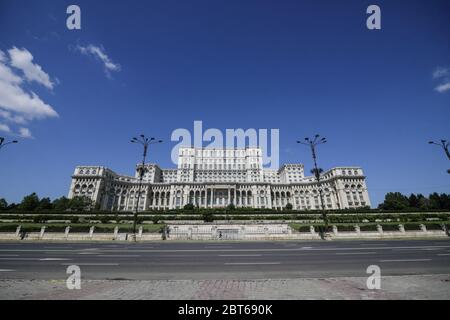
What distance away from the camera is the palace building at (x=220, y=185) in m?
102

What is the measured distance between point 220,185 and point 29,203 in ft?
252

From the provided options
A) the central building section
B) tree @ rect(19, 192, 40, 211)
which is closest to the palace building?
the central building section

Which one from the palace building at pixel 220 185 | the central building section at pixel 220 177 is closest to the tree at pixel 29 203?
the palace building at pixel 220 185

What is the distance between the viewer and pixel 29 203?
236ft

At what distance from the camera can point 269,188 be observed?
114m

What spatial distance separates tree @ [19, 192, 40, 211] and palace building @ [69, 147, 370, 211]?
70.2ft

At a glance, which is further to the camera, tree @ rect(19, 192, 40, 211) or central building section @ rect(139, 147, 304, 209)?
central building section @ rect(139, 147, 304, 209)

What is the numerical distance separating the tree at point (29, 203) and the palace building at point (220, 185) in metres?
21.4

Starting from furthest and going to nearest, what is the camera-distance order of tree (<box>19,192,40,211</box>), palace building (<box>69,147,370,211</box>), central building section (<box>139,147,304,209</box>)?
central building section (<box>139,147,304,209</box>)
palace building (<box>69,147,370,211</box>)
tree (<box>19,192,40,211</box>)

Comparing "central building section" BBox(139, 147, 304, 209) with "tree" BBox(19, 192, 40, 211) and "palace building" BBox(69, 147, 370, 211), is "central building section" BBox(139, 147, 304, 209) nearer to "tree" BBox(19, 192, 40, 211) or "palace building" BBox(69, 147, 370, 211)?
"palace building" BBox(69, 147, 370, 211)

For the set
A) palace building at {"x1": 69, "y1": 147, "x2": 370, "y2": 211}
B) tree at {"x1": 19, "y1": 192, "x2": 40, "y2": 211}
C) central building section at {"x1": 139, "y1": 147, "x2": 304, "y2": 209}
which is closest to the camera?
tree at {"x1": 19, "y1": 192, "x2": 40, "y2": 211}

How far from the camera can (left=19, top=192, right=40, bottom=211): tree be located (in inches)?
2776
